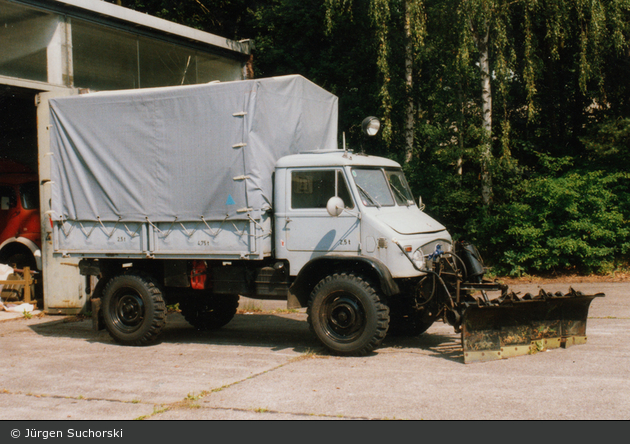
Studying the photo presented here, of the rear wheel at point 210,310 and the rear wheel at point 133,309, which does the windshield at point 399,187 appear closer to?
the rear wheel at point 210,310

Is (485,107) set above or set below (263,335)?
above

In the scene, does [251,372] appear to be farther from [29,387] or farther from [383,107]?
[383,107]

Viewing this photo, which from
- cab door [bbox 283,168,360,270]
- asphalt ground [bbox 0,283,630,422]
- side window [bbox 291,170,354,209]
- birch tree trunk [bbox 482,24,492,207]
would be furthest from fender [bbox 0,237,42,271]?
birch tree trunk [bbox 482,24,492,207]

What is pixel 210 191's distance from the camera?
28.0 ft

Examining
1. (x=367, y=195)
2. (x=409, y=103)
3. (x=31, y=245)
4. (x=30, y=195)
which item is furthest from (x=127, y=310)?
(x=409, y=103)

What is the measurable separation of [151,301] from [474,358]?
436 cm

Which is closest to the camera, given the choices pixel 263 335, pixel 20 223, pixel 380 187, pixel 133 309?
pixel 380 187

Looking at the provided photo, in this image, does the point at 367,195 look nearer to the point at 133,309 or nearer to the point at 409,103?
the point at 133,309

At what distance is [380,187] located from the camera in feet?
27.9

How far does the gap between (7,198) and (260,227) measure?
822 cm

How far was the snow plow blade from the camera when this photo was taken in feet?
24.3

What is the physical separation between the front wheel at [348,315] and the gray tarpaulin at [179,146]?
1.44 metres

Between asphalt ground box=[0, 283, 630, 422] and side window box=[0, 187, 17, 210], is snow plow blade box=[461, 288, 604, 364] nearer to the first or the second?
asphalt ground box=[0, 283, 630, 422]

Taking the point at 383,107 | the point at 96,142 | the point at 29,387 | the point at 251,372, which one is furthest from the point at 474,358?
the point at 383,107
